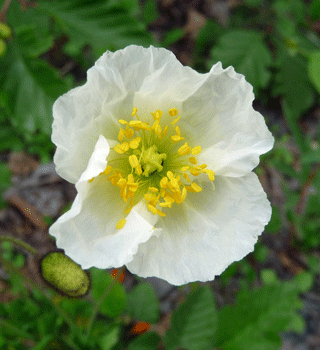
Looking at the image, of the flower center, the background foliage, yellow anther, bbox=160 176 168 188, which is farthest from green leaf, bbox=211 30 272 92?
yellow anther, bbox=160 176 168 188

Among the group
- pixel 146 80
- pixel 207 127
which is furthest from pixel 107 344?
pixel 146 80

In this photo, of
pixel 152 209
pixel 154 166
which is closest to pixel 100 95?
pixel 154 166

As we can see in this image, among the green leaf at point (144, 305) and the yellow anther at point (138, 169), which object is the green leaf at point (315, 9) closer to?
the yellow anther at point (138, 169)

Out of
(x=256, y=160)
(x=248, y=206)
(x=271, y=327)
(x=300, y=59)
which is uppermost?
(x=256, y=160)

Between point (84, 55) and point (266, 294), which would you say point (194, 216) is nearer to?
point (266, 294)

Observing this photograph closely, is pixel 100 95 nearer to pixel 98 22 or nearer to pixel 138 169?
pixel 138 169

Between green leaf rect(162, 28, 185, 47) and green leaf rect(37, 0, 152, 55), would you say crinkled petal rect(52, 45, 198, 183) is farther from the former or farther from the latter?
green leaf rect(162, 28, 185, 47)
